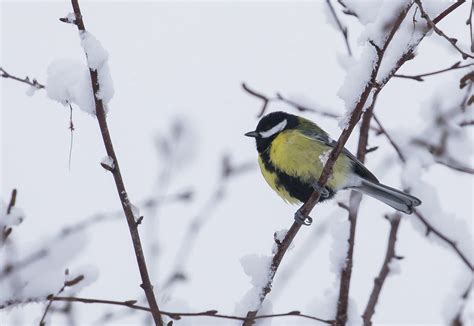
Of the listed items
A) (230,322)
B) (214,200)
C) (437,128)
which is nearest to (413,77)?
(437,128)

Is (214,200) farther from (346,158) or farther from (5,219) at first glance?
(346,158)

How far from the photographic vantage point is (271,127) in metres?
5.10

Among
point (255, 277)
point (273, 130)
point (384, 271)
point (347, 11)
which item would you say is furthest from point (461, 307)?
point (273, 130)

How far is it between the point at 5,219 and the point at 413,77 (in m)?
1.78

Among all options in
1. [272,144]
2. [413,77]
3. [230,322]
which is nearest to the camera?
[230,322]

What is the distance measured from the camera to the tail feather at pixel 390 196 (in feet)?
12.3

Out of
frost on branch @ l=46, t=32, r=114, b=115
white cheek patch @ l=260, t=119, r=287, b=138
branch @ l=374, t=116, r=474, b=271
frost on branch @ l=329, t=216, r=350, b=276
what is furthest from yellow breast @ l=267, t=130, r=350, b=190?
frost on branch @ l=46, t=32, r=114, b=115

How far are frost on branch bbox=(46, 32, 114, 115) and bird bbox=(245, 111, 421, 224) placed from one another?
7.66 ft

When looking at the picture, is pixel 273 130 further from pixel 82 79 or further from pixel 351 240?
pixel 82 79

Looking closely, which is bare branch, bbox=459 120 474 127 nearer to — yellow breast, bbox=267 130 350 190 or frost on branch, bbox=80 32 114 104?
yellow breast, bbox=267 130 350 190

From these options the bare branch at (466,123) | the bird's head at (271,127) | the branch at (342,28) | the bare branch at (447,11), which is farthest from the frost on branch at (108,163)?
the bird's head at (271,127)

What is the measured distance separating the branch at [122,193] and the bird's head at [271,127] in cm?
266

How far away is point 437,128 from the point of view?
11.6ft

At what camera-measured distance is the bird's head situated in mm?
4930
